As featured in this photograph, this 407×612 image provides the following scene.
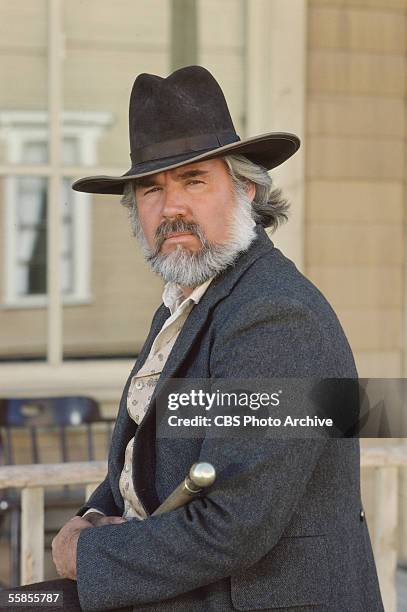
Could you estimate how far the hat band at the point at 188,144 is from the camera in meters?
1.63

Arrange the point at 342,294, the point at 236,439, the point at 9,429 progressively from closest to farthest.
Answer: the point at 236,439 < the point at 9,429 < the point at 342,294

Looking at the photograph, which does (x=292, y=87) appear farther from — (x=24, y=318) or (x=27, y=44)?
(x=24, y=318)

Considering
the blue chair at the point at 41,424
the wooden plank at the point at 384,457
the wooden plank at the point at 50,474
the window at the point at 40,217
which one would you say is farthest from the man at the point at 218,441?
the window at the point at 40,217

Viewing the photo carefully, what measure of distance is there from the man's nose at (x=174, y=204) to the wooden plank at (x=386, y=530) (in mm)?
1036

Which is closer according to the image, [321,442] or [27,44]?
[321,442]

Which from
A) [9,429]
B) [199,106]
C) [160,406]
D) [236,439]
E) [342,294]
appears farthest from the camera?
[342,294]

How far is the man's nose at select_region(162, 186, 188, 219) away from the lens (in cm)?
166

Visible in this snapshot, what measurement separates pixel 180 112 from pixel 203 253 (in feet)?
0.81

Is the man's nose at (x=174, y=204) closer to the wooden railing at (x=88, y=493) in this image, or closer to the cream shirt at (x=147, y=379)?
the cream shirt at (x=147, y=379)

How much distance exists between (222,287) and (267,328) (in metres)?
0.19

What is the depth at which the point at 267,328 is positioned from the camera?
4.62 feet

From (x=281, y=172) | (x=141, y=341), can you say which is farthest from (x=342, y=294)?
(x=141, y=341)

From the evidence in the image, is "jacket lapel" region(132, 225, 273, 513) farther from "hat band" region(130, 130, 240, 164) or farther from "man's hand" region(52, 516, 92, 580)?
"hat band" region(130, 130, 240, 164)

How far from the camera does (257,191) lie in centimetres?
177
